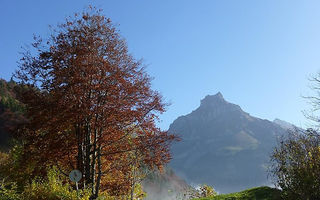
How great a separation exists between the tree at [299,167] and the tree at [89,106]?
494cm

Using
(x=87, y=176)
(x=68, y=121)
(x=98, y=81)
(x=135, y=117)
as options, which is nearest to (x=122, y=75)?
(x=98, y=81)

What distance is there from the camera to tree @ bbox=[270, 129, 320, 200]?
10.1 meters

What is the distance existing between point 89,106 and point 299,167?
8543 mm

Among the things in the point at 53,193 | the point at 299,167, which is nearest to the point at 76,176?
the point at 53,193

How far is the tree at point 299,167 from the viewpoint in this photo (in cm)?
1015

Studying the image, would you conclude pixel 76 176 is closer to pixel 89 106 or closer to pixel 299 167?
pixel 89 106

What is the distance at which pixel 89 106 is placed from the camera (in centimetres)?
1259

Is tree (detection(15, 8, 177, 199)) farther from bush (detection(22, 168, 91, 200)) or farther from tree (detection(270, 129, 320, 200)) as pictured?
tree (detection(270, 129, 320, 200))

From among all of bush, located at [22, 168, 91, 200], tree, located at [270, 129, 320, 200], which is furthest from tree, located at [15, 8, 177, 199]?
tree, located at [270, 129, 320, 200]

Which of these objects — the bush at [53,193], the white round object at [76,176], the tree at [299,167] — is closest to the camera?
the tree at [299,167]

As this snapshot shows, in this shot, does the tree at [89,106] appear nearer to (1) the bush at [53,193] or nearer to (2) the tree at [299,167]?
(1) the bush at [53,193]

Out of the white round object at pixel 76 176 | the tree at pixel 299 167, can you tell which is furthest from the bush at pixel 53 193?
the tree at pixel 299 167

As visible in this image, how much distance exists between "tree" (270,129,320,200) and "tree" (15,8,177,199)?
16.2 ft

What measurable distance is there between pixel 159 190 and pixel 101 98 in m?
83.9
